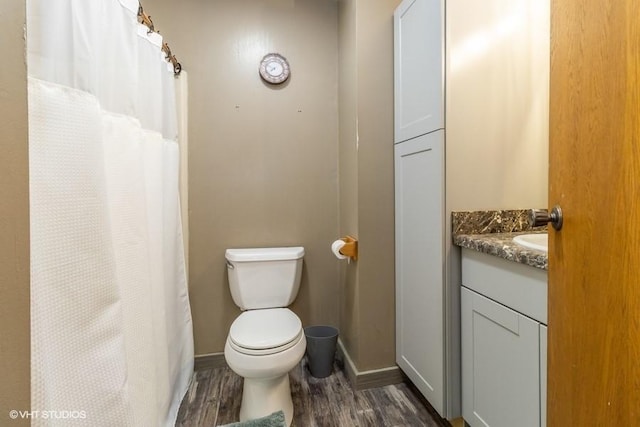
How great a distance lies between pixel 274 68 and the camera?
6.44ft

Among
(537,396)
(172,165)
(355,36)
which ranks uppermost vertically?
(355,36)

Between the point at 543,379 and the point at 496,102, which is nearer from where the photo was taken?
the point at 543,379

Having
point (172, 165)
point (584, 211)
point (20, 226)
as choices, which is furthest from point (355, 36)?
point (20, 226)

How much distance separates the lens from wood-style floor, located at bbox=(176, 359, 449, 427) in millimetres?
1506

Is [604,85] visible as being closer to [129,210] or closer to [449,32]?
[449,32]

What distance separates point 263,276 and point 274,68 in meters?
1.23

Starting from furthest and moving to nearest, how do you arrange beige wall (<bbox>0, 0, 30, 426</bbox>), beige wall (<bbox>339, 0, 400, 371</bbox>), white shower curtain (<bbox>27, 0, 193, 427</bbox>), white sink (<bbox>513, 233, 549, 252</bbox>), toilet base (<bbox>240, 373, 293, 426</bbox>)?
beige wall (<bbox>339, 0, 400, 371</bbox>) → toilet base (<bbox>240, 373, 293, 426</bbox>) → white sink (<bbox>513, 233, 549, 252</bbox>) → white shower curtain (<bbox>27, 0, 193, 427</bbox>) → beige wall (<bbox>0, 0, 30, 426</bbox>)

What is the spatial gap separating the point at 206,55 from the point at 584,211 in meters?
1.95

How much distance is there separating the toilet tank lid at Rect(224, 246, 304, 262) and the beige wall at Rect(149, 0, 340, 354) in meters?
0.12

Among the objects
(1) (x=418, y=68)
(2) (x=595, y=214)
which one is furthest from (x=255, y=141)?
(2) (x=595, y=214)

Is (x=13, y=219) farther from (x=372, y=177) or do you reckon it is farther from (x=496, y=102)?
(x=496, y=102)

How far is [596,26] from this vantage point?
2.15 feet

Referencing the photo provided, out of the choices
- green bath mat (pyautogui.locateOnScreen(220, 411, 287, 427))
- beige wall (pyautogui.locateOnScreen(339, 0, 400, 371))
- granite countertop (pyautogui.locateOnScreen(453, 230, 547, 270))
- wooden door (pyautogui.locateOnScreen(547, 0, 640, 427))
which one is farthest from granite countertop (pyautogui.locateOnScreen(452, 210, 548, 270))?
green bath mat (pyautogui.locateOnScreen(220, 411, 287, 427))

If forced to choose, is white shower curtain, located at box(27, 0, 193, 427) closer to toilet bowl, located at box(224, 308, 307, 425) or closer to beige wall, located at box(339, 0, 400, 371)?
toilet bowl, located at box(224, 308, 307, 425)
